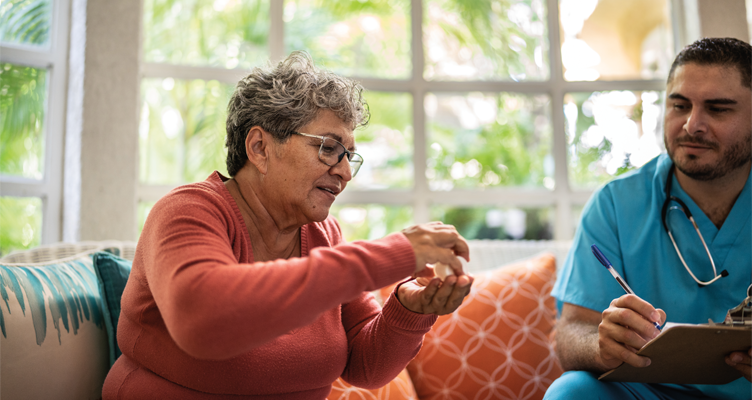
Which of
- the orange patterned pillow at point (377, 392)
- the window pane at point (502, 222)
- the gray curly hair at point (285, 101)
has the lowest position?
the orange patterned pillow at point (377, 392)

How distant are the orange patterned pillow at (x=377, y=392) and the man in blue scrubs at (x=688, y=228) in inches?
18.3

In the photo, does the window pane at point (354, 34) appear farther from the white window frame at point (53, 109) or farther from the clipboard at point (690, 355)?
the clipboard at point (690, 355)

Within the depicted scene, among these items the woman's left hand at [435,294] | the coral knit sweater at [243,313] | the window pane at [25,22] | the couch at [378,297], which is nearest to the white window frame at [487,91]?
the couch at [378,297]

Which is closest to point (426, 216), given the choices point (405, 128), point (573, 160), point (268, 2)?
point (405, 128)

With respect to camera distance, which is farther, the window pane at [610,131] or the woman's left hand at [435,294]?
the window pane at [610,131]

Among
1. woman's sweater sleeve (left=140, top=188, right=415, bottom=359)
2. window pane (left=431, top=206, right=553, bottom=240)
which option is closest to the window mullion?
window pane (left=431, top=206, right=553, bottom=240)

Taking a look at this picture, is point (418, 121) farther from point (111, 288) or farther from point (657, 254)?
point (111, 288)

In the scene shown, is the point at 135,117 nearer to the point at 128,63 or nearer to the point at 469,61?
the point at 128,63

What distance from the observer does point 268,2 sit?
237cm

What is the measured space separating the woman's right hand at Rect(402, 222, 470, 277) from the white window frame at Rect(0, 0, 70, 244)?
1791 millimetres

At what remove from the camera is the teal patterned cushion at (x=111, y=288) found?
138 centimetres

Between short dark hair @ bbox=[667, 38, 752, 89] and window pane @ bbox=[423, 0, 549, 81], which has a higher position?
window pane @ bbox=[423, 0, 549, 81]

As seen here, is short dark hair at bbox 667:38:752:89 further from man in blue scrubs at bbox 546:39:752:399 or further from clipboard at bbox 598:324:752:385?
clipboard at bbox 598:324:752:385

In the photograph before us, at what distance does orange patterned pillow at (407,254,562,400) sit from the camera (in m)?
1.69
